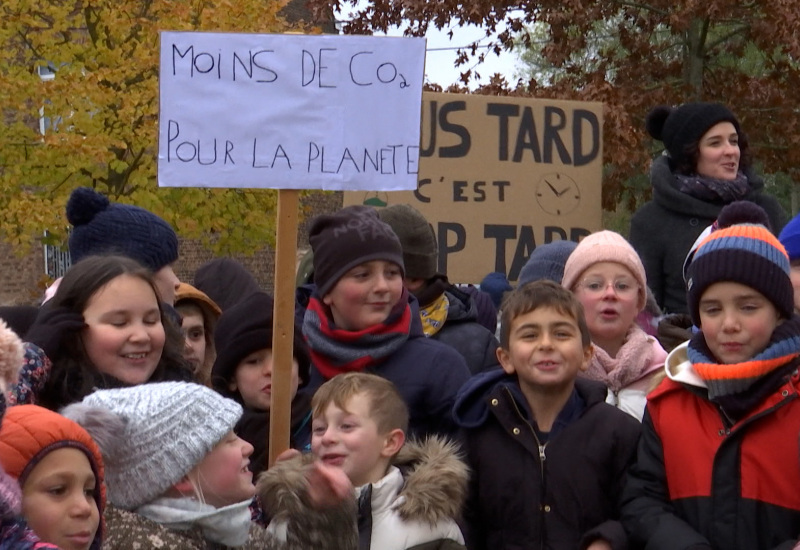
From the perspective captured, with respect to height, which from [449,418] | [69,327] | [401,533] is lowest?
[401,533]

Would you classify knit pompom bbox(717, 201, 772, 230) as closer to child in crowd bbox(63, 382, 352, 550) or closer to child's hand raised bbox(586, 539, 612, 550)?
child's hand raised bbox(586, 539, 612, 550)

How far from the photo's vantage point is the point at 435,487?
3.37 m

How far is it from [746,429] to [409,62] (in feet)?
5.35

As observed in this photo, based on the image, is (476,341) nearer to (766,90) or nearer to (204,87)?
A: (204,87)

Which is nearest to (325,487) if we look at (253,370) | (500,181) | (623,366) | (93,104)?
(253,370)

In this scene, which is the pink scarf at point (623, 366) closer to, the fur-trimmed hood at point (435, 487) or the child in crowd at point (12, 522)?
the fur-trimmed hood at point (435, 487)

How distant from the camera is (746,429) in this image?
3383mm

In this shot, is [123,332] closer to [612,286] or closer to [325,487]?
[325,487]

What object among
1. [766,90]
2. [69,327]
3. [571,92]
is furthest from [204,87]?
[766,90]

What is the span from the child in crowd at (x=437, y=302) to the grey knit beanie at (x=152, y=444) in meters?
1.66

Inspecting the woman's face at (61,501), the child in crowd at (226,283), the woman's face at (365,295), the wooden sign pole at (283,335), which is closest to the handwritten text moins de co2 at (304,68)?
the wooden sign pole at (283,335)

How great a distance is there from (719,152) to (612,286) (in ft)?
4.74

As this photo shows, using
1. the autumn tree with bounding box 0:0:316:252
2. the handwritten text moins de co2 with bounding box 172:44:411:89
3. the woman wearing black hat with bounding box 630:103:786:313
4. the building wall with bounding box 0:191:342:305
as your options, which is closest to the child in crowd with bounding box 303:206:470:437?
the handwritten text moins de co2 with bounding box 172:44:411:89

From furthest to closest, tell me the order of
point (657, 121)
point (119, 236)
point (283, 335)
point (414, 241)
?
point (657, 121) → point (414, 241) → point (119, 236) → point (283, 335)
